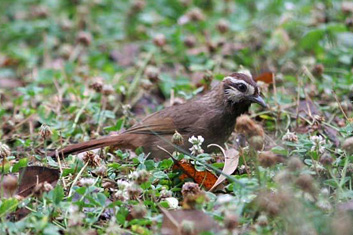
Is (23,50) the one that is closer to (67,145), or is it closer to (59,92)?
(59,92)

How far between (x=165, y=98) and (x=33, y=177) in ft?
9.02

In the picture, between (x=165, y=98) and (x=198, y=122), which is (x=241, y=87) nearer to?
(x=198, y=122)

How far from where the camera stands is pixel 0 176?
4.71 metres

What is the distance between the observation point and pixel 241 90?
5.70m

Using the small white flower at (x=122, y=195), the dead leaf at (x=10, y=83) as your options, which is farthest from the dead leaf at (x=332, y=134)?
the dead leaf at (x=10, y=83)

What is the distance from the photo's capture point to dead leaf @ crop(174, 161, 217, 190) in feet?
15.6

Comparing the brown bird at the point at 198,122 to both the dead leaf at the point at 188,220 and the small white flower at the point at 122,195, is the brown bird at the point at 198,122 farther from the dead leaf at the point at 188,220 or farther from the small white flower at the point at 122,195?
the dead leaf at the point at 188,220

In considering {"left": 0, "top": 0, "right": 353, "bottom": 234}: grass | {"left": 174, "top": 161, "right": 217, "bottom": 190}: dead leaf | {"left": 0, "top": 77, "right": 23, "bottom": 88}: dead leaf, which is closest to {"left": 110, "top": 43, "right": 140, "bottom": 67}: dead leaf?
{"left": 0, "top": 0, "right": 353, "bottom": 234}: grass

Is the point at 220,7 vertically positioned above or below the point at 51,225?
below

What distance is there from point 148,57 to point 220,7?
6.37 ft

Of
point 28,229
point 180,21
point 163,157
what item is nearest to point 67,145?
point 163,157

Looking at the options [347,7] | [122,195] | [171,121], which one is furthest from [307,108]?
[122,195]

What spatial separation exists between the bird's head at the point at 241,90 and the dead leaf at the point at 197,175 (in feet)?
3.36

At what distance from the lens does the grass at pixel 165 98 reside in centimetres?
388
